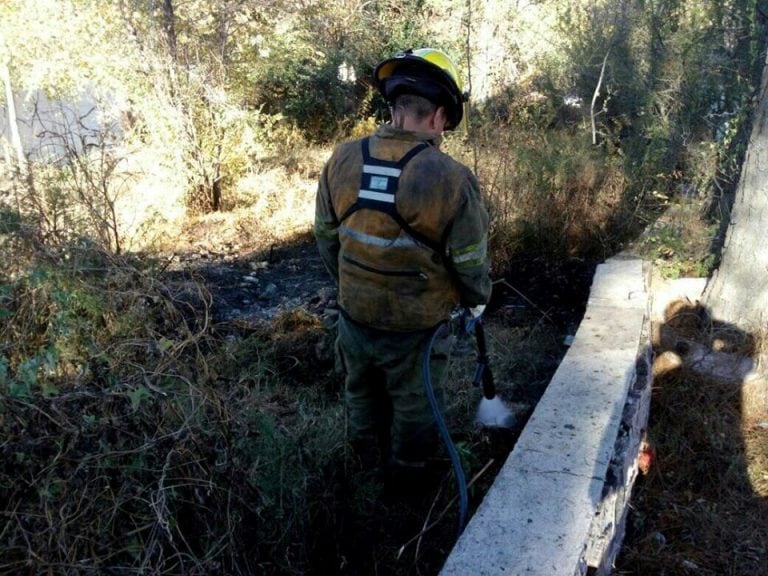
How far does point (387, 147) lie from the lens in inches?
105

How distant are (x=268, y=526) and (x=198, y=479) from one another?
1.50 feet

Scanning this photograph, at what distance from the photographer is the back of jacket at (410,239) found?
2.60 m

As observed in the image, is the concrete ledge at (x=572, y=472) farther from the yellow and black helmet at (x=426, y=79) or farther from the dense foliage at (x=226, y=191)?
the yellow and black helmet at (x=426, y=79)

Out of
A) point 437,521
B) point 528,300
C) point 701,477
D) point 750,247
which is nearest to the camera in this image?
point 437,521

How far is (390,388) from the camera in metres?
2.93

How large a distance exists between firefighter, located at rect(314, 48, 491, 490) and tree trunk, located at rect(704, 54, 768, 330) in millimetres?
2483

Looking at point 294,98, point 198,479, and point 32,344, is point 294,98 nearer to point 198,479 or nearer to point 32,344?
point 32,344

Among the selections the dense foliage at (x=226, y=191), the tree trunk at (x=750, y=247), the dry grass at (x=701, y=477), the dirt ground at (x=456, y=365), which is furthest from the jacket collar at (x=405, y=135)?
the tree trunk at (x=750, y=247)

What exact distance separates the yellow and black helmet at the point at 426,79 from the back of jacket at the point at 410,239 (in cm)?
16

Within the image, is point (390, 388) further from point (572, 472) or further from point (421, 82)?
point (421, 82)

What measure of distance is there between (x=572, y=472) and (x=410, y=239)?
1.13m

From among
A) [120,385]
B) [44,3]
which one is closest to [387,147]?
[120,385]

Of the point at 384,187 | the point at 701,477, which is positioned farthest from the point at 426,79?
the point at 701,477

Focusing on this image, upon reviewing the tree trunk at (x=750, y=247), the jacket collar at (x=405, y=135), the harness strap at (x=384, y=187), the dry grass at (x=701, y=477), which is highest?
the jacket collar at (x=405, y=135)
